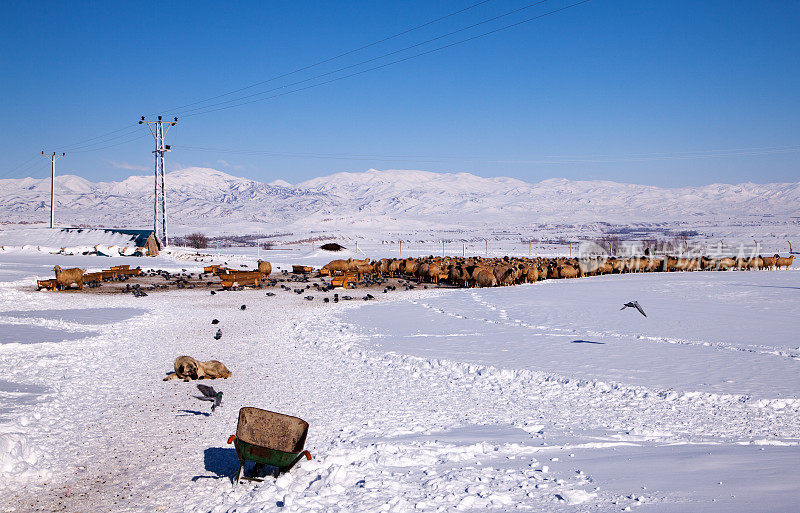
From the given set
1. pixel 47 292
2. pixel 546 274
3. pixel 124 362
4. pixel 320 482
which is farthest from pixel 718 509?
pixel 546 274

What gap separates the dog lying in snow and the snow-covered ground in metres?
0.25

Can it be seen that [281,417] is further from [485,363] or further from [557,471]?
[485,363]

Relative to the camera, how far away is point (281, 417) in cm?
712

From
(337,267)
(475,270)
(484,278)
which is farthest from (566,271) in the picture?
(337,267)

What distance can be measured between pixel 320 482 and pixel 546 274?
27.6 meters

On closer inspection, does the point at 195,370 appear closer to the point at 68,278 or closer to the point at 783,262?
the point at 68,278

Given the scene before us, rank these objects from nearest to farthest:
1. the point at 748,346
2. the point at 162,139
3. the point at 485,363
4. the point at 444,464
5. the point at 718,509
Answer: the point at 718,509 < the point at 444,464 < the point at 485,363 < the point at 748,346 < the point at 162,139

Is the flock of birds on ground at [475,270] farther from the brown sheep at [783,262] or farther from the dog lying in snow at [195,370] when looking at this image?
the dog lying in snow at [195,370]

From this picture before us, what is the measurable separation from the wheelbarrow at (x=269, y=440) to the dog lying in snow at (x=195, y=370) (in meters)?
4.46

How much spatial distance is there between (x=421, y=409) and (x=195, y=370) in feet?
14.5

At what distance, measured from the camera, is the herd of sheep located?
29369mm

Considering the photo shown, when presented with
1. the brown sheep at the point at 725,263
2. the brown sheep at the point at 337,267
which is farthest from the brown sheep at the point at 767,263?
the brown sheep at the point at 337,267

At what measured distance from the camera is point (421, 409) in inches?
367

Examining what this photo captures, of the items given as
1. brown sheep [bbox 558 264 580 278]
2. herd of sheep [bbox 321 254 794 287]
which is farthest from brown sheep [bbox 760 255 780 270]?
brown sheep [bbox 558 264 580 278]
